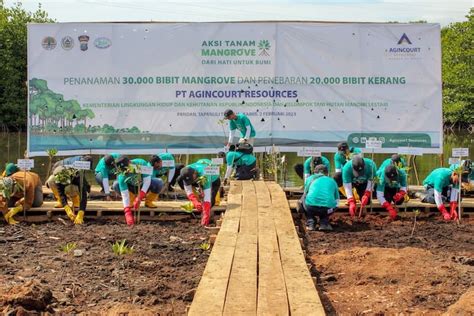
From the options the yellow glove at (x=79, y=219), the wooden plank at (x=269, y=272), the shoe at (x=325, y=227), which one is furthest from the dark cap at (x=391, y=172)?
the yellow glove at (x=79, y=219)

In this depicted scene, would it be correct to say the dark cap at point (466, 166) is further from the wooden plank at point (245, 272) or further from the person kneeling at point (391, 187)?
the wooden plank at point (245, 272)

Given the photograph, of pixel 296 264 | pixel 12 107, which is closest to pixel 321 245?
pixel 296 264

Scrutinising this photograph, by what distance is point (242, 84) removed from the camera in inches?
516

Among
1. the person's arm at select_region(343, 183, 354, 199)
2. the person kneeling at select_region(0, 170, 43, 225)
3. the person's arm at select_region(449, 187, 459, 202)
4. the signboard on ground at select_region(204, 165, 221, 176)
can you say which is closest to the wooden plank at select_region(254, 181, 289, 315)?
the signboard on ground at select_region(204, 165, 221, 176)

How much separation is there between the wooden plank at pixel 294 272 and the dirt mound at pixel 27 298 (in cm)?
182

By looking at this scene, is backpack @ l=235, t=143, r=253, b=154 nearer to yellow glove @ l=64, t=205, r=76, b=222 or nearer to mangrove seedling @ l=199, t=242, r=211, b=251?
yellow glove @ l=64, t=205, r=76, b=222

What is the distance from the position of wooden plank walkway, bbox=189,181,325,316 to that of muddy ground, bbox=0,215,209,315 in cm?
36

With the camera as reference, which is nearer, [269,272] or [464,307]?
[464,307]

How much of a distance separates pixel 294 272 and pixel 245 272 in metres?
0.42

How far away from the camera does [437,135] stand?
13.1 metres

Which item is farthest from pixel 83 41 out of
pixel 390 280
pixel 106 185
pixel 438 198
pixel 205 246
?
pixel 390 280

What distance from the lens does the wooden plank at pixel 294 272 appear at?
4434mm

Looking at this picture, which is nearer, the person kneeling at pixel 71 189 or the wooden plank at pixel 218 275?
the wooden plank at pixel 218 275

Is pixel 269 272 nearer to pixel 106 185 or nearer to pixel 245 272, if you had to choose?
pixel 245 272
